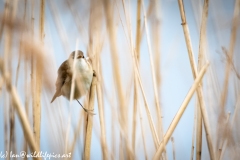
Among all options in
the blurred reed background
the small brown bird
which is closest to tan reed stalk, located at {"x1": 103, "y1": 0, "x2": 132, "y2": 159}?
the blurred reed background

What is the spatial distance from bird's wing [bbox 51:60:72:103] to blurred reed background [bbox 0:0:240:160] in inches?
1.4

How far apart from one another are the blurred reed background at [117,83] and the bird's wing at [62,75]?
0.04 meters

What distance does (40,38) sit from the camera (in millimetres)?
935

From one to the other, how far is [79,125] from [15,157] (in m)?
0.22

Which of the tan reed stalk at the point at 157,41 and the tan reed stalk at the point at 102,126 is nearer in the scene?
the tan reed stalk at the point at 102,126

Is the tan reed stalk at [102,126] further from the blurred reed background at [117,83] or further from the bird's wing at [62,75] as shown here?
the bird's wing at [62,75]

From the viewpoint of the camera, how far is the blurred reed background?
85 cm

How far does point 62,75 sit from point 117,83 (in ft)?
0.86

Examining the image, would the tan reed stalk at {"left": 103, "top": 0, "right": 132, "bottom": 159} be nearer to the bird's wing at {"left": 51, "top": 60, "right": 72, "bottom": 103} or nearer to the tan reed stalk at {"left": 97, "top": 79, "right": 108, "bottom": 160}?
the tan reed stalk at {"left": 97, "top": 79, "right": 108, "bottom": 160}

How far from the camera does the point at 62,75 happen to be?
1074 mm

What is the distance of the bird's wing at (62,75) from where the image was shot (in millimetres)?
1042

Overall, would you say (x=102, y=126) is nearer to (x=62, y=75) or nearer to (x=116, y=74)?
(x=116, y=74)

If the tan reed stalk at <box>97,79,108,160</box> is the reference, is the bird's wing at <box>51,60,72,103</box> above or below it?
above

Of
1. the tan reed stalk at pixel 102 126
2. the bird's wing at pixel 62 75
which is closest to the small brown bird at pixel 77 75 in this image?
the bird's wing at pixel 62 75
